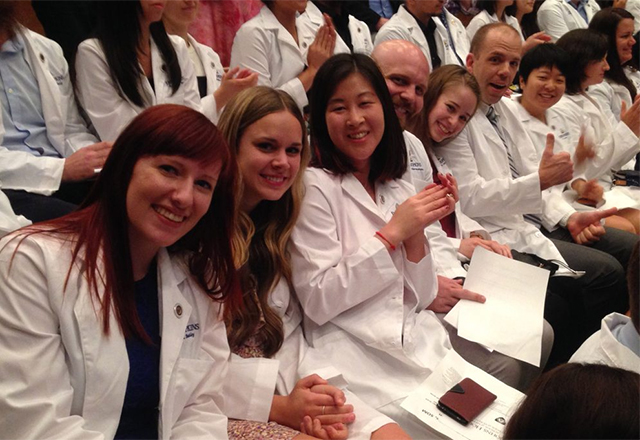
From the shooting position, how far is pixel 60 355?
3.12 feet

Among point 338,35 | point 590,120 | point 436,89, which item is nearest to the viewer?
point 436,89

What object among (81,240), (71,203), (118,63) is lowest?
(71,203)

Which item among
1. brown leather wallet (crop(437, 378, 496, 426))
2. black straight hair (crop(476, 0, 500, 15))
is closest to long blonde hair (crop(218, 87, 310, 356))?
brown leather wallet (crop(437, 378, 496, 426))

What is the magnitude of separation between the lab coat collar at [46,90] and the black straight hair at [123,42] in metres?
0.19

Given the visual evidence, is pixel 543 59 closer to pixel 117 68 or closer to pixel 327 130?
pixel 327 130

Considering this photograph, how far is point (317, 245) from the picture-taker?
1.44 m

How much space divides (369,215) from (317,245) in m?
0.19

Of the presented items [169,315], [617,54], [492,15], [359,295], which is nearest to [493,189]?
[359,295]

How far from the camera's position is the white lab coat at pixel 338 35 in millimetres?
2810

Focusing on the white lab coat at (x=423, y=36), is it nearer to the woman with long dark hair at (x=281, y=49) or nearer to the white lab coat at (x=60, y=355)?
the woman with long dark hair at (x=281, y=49)

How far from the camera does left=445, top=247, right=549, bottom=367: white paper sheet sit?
1571 mm

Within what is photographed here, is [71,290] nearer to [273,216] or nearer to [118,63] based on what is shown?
[273,216]

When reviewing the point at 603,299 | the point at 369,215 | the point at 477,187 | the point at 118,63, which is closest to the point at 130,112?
the point at 118,63

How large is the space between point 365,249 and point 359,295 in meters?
0.11
